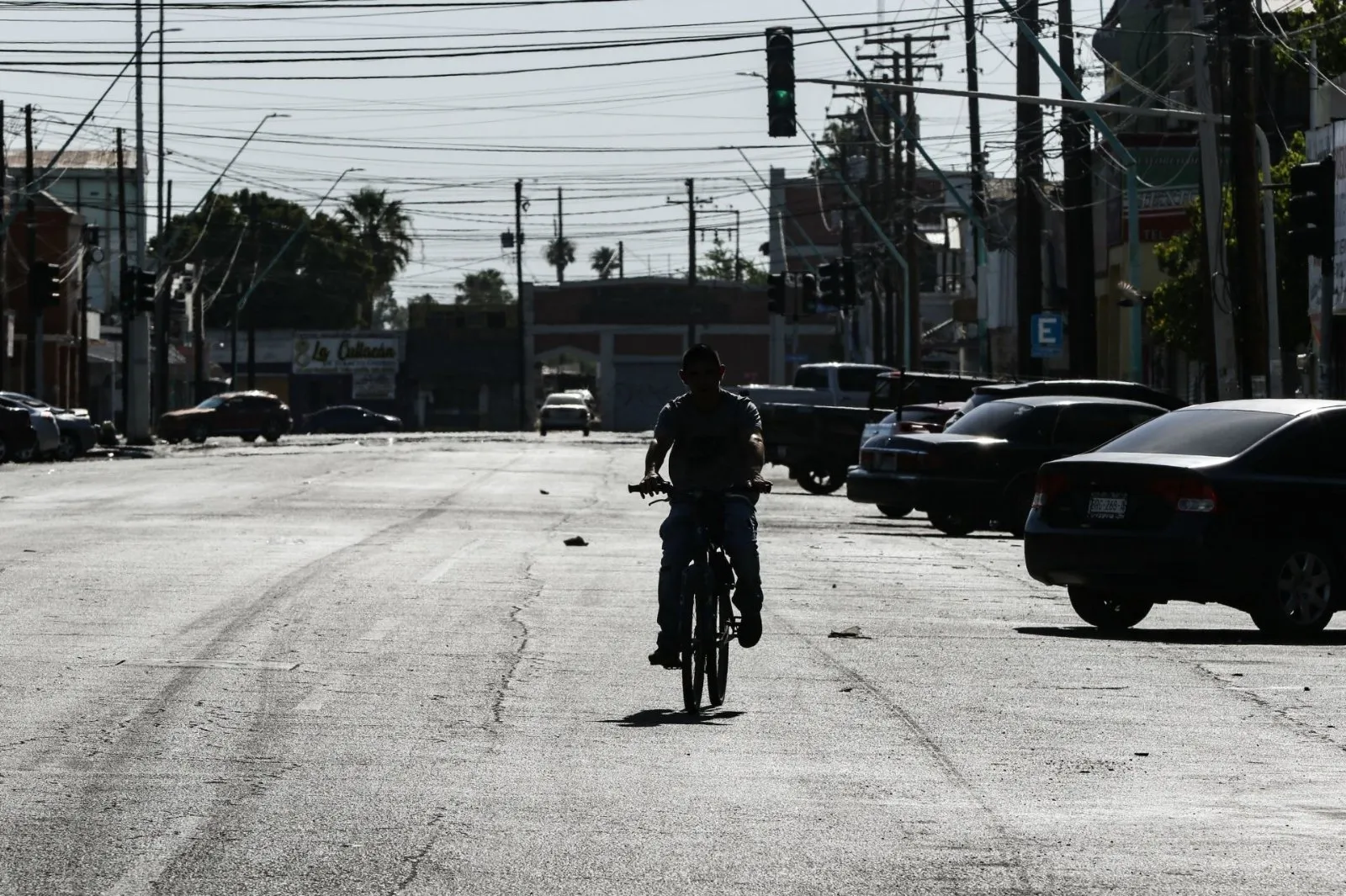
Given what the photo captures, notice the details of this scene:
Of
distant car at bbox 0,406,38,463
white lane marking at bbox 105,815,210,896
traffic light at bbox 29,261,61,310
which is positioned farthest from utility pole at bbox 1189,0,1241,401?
traffic light at bbox 29,261,61,310

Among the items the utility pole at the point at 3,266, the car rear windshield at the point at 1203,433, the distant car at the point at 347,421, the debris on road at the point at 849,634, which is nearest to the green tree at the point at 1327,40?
the car rear windshield at the point at 1203,433

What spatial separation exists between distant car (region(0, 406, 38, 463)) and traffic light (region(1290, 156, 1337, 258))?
30.4m

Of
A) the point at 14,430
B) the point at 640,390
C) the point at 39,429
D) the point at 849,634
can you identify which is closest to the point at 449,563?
the point at 849,634

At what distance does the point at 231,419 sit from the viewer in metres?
71.7

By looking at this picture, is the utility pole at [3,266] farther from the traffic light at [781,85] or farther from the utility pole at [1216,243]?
the utility pole at [1216,243]

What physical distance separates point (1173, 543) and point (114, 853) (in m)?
8.93

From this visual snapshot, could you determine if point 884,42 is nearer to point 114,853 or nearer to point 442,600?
point 442,600

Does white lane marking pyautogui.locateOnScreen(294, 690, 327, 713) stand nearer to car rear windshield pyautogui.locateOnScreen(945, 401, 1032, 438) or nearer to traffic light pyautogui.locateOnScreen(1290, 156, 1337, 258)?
car rear windshield pyautogui.locateOnScreen(945, 401, 1032, 438)

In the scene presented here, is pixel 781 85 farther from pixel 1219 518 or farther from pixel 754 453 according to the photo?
pixel 754 453

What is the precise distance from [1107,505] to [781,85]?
16842 mm

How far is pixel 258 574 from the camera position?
18.6 meters

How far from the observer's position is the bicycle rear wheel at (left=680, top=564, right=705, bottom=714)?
10.7m

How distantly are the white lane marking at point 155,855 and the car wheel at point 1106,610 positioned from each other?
9.15 meters

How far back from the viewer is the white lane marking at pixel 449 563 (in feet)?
61.1
